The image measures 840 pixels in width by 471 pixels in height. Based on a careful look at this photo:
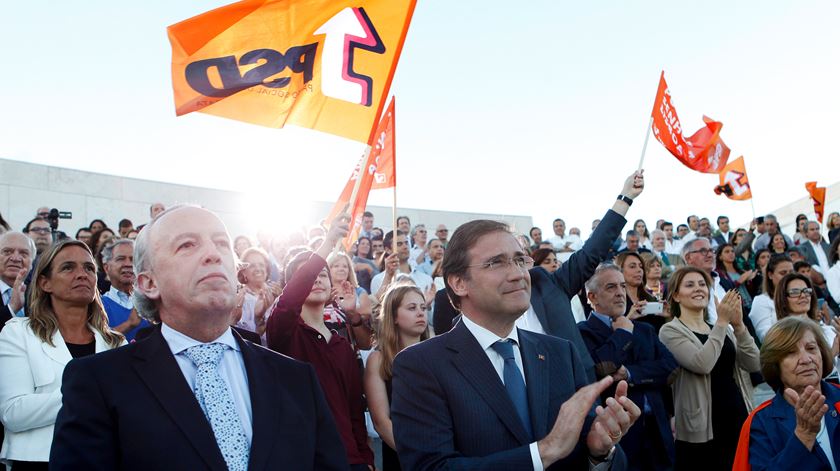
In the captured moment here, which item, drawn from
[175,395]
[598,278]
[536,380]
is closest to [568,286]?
[598,278]

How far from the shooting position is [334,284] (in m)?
6.40

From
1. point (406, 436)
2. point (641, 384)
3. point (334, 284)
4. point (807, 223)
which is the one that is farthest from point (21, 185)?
point (807, 223)


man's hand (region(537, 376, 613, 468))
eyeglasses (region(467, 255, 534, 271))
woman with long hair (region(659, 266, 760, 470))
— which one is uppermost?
eyeglasses (region(467, 255, 534, 271))

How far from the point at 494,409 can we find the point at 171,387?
1.29 m

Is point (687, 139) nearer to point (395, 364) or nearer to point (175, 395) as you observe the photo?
point (395, 364)

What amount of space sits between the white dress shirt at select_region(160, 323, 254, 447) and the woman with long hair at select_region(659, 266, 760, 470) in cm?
469

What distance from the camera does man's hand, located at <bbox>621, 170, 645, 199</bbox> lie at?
5.76 metres

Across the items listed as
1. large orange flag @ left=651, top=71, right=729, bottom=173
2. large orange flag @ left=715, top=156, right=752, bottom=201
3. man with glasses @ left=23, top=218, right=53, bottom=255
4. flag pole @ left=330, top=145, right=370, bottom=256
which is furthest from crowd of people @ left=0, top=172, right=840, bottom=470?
large orange flag @ left=715, top=156, right=752, bottom=201

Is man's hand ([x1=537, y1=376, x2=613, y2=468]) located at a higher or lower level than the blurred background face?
lower

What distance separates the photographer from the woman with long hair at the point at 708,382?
6203 millimetres

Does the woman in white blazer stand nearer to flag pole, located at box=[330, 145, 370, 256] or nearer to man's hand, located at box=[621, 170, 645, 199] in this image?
flag pole, located at box=[330, 145, 370, 256]

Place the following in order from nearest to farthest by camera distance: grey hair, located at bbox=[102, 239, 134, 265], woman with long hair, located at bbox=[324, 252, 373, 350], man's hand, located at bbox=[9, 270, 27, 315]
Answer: man's hand, located at bbox=[9, 270, 27, 315]
woman with long hair, located at bbox=[324, 252, 373, 350]
grey hair, located at bbox=[102, 239, 134, 265]

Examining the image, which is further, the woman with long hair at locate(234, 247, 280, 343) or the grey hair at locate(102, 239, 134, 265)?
the grey hair at locate(102, 239, 134, 265)

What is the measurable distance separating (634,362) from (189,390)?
4333 millimetres
